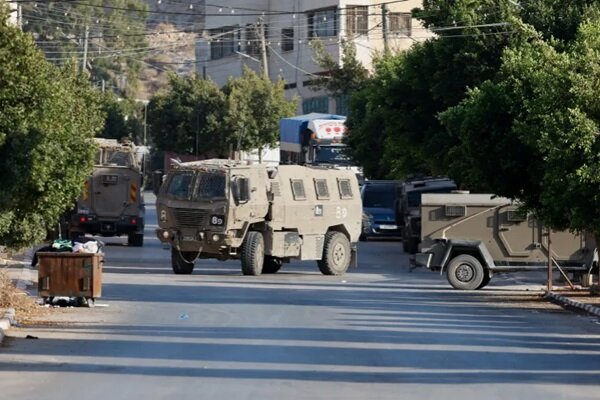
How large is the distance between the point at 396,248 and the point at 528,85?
21.7 meters

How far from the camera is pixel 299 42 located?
83.9m

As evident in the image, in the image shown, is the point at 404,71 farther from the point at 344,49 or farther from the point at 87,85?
the point at 344,49

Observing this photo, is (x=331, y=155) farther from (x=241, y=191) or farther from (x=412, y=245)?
(x=241, y=191)

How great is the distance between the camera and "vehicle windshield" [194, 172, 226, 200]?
3322 cm

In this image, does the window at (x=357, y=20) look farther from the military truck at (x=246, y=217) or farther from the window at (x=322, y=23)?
the military truck at (x=246, y=217)

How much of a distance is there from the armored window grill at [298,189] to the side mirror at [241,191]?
5.78 feet

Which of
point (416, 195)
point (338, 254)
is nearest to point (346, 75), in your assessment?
point (416, 195)

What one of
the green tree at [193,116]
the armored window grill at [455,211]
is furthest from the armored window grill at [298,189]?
the green tree at [193,116]

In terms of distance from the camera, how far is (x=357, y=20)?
8169cm

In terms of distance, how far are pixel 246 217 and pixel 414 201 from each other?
456 inches

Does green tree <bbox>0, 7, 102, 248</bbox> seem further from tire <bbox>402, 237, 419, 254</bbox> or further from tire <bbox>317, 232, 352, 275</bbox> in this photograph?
tire <bbox>402, 237, 419, 254</bbox>

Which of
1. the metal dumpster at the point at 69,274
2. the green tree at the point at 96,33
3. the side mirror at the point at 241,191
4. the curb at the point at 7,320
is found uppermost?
the green tree at the point at 96,33

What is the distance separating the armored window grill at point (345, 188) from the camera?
1437 inches

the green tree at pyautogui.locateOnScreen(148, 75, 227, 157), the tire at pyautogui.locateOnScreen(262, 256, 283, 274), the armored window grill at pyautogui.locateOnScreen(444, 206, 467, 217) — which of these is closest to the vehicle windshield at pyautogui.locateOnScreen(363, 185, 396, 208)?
the tire at pyautogui.locateOnScreen(262, 256, 283, 274)
